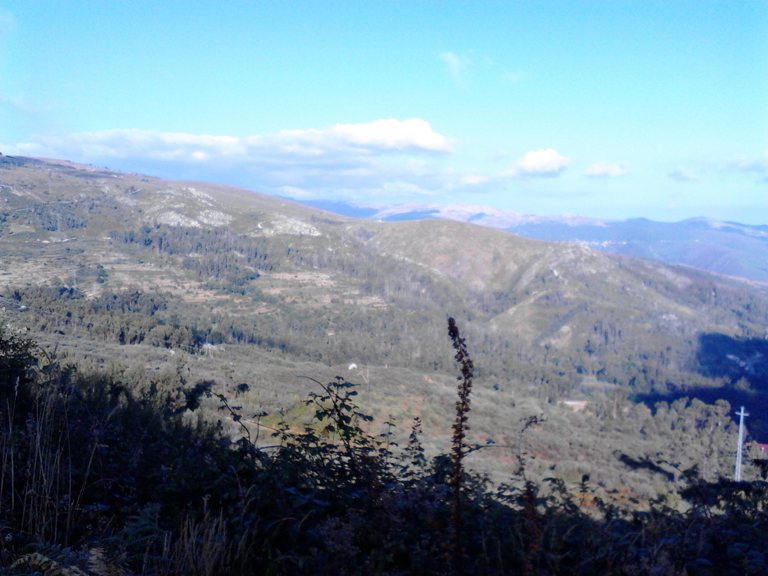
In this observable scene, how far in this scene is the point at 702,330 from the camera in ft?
259

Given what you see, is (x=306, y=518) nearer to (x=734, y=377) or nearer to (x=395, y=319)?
(x=395, y=319)

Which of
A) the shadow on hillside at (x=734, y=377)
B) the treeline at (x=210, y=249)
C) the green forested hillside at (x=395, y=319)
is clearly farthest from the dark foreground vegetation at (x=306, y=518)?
the treeline at (x=210, y=249)

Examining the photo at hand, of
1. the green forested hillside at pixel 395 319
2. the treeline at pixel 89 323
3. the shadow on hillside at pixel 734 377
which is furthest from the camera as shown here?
the shadow on hillside at pixel 734 377

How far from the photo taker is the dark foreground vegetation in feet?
7.25

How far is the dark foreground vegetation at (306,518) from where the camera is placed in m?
2.21

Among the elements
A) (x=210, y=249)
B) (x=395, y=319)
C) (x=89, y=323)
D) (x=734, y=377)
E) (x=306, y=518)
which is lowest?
(x=734, y=377)

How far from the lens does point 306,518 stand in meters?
2.88

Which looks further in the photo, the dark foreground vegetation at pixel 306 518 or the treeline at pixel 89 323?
the treeline at pixel 89 323

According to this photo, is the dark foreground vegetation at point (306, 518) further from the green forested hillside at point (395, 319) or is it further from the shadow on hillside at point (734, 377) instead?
the shadow on hillside at point (734, 377)

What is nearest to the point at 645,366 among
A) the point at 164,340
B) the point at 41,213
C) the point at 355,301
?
the point at 355,301

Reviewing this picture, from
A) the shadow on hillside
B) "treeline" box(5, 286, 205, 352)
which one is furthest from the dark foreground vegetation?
the shadow on hillside

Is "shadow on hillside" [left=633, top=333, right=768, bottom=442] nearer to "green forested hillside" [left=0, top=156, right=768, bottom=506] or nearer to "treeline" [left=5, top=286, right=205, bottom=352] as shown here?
"green forested hillside" [left=0, top=156, right=768, bottom=506]

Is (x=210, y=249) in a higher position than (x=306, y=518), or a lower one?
higher

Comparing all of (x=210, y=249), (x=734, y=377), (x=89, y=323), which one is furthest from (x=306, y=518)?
(x=210, y=249)
